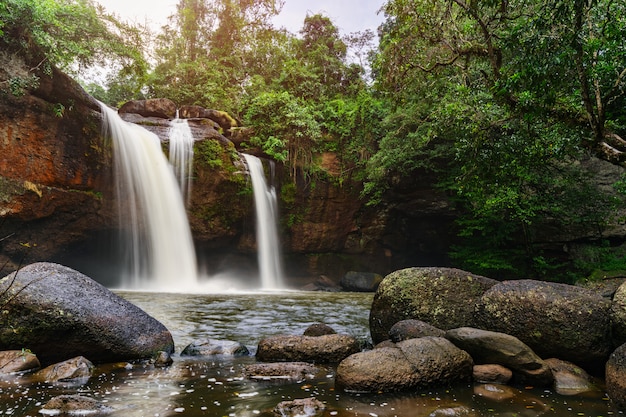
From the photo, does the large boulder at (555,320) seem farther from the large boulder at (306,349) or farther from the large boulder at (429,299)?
the large boulder at (306,349)

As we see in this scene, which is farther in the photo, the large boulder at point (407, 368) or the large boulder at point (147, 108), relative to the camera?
the large boulder at point (147, 108)

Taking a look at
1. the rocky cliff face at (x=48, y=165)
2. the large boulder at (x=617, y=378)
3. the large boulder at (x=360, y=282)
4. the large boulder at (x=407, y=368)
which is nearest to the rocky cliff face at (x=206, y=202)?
the rocky cliff face at (x=48, y=165)

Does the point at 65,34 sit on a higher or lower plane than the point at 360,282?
higher

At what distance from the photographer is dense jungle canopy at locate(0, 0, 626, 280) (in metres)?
7.24

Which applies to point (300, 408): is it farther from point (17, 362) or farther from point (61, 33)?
point (61, 33)

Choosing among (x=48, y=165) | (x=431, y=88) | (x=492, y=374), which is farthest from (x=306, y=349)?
(x=48, y=165)

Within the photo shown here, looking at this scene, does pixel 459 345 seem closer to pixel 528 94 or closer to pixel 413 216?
pixel 528 94

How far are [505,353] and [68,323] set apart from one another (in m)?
6.02

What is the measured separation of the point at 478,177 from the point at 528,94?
3281 mm

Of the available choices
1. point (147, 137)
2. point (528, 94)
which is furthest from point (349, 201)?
point (528, 94)

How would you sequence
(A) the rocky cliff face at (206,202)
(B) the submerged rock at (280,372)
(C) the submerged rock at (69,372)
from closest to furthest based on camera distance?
(C) the submerged rock at (69,372)
(B) the submerged rock at (280,372)
(A) the rocky cliff face at (206,202)

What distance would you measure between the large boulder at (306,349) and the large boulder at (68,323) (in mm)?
1647

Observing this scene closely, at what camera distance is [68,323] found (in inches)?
213

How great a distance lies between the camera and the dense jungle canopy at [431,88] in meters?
7.24
